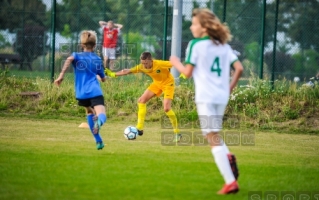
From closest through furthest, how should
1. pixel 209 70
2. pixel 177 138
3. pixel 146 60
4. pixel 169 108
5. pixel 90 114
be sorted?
pixel 209 70, pixel 90 114, pixel 177 138, pixel 146 60, pixel 169 108

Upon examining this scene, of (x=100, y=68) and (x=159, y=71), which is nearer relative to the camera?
(x=100, y=68)

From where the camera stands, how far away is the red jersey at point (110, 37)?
20578 mm

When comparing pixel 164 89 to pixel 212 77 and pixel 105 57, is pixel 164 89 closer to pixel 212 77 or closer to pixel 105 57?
pixel 212 77

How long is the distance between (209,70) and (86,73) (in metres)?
3.44

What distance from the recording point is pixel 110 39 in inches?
817

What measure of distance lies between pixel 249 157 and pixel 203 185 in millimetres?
2933

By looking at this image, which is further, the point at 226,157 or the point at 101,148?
the point at 101,148

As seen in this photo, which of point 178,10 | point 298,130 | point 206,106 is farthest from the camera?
point 178,10

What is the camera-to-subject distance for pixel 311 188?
25.8 ft

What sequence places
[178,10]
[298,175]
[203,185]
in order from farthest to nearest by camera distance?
[178,10] < [298,175] < [203,185]

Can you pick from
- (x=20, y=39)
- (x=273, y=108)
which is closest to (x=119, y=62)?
(x=20, y=39)

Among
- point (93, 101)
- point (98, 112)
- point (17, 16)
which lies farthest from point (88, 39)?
point (17, 16)

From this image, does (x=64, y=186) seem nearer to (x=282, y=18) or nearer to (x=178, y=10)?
(x=178, y=10)

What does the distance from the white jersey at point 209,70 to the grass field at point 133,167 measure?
1099 millimetres
